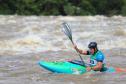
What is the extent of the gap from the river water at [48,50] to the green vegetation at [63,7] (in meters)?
9.99

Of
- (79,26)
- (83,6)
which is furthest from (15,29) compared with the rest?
(83,6)

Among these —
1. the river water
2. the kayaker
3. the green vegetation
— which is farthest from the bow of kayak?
the green vegetation

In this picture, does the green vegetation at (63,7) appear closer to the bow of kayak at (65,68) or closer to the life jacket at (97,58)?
the bow of kayak at (65,68)

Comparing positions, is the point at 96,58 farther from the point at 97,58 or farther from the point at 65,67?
the point at 65,67

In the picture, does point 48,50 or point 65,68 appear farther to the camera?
point 48,50

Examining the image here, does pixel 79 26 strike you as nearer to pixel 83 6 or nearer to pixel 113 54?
pixel 113 54

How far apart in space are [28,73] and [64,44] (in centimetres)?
583

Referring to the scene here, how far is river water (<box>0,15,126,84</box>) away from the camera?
10.1 metres

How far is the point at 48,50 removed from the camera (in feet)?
49.9

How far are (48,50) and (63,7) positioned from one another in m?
20.4

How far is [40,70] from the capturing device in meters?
11.3

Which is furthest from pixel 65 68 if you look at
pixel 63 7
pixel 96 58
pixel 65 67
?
pixel 63 7

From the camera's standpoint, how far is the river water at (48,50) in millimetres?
10148

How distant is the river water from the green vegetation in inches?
393
